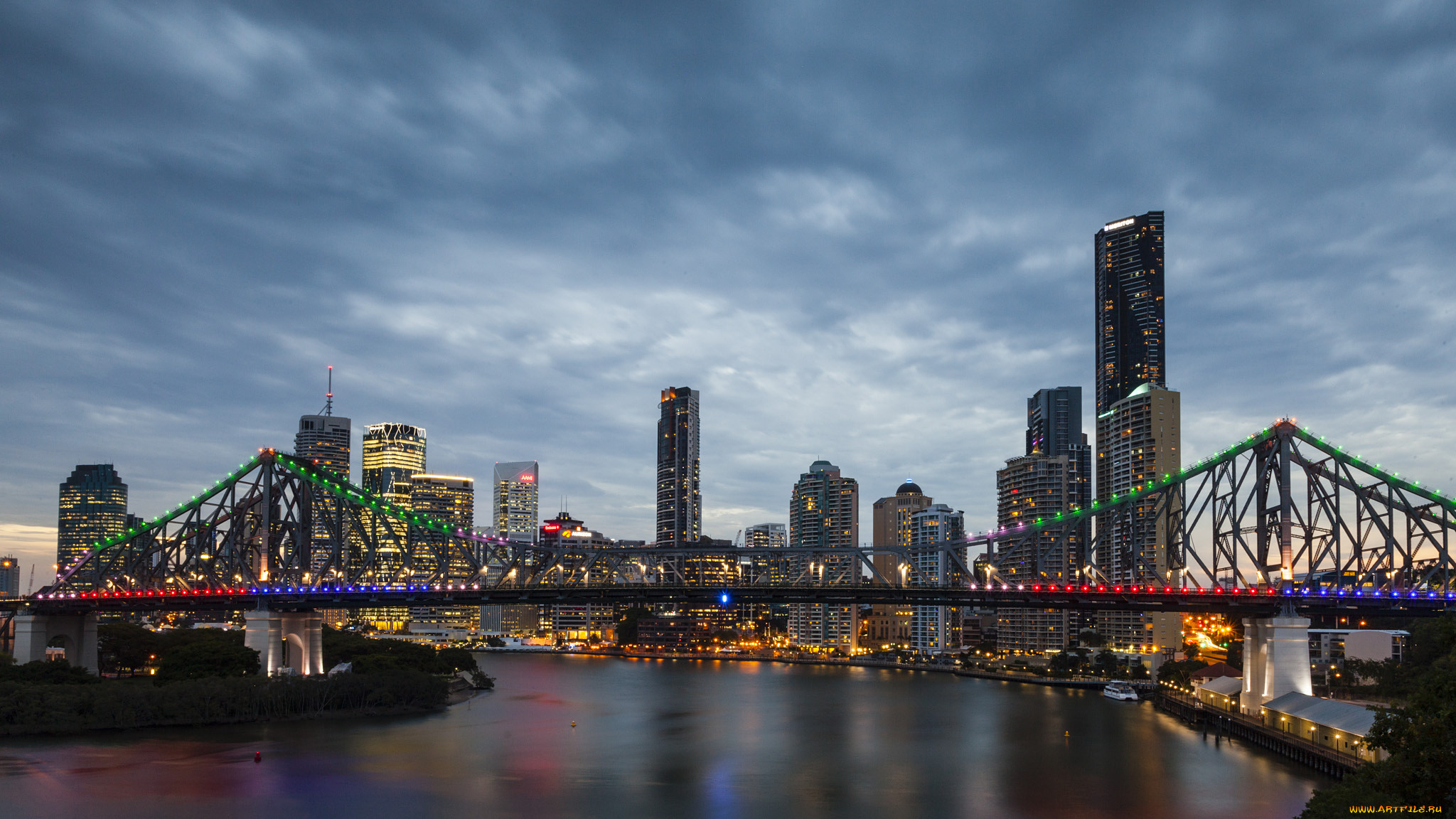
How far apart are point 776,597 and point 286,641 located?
42.2 meters

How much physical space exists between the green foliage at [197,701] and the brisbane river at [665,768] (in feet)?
6.37

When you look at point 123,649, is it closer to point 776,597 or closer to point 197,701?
point 197,701

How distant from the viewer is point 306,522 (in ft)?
331

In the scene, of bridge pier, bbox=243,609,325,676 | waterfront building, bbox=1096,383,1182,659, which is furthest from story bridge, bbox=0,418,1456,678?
waterfront building, bbox=1096,383,1182,659

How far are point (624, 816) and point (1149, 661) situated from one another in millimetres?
109030

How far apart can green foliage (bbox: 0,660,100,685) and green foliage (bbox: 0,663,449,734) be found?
0.94 m

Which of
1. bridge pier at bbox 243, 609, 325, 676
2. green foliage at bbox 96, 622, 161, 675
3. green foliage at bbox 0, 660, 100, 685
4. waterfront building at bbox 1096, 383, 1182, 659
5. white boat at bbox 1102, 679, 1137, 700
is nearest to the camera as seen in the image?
green foliage at bbox 0, 660, 100, 685

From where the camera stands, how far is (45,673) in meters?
79.3

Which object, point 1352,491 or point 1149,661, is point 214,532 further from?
point 1149,661

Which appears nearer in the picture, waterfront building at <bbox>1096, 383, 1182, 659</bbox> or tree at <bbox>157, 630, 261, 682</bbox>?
tree at <bbox>157, 630, 261, 682</bbox>

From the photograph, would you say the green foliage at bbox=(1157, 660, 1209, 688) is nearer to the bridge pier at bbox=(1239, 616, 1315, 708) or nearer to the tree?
the bridge pier at bbox=(1239, 616, 1315, 708)

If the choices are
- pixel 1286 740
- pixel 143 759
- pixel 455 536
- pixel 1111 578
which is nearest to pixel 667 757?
pixel 143 759

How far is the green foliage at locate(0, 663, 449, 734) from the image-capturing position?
2785 inches

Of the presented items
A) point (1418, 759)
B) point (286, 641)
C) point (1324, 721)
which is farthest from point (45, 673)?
point (1418, 759)
